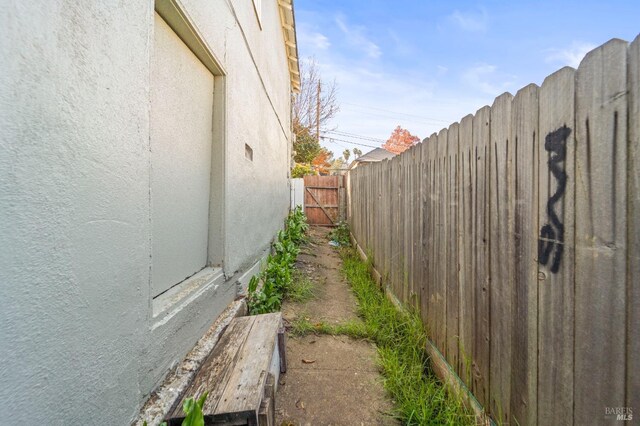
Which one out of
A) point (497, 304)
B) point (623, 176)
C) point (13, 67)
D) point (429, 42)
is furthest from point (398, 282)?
point (429, 42)

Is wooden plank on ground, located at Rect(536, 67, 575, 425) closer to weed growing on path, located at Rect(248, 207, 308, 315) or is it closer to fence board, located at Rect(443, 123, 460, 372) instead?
fence board, located at Rect(443, 123, 460, 372)

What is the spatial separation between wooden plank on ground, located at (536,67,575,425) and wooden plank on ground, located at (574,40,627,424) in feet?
0.11

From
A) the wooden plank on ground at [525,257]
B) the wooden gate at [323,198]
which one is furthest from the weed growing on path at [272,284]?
the wooden gate at [323,198]

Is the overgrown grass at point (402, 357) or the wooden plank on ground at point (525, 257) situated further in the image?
Answer: the overgrown grass at point (402, 357)

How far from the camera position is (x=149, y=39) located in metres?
1.42

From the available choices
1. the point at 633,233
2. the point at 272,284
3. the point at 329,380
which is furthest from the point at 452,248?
the point at 272,284

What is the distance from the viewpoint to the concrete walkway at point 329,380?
1940mm

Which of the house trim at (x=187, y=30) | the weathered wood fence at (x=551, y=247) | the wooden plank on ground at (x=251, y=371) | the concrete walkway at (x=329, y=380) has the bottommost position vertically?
the concrete walkway at (x=329, y=380)

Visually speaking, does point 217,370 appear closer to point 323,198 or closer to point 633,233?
point 633,233

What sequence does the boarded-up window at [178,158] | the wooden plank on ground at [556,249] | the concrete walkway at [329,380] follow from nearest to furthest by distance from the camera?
the wooden plank on ground at [556,249] < the boarded-up window at [178,158] < the concrete walkway at [329,380]

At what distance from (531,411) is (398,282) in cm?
209

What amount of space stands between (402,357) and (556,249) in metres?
1.70

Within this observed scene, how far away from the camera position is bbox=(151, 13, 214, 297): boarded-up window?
1.73m

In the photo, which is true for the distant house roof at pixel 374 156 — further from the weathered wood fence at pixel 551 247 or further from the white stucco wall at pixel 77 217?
the white stucco wall at pixel 77 217
